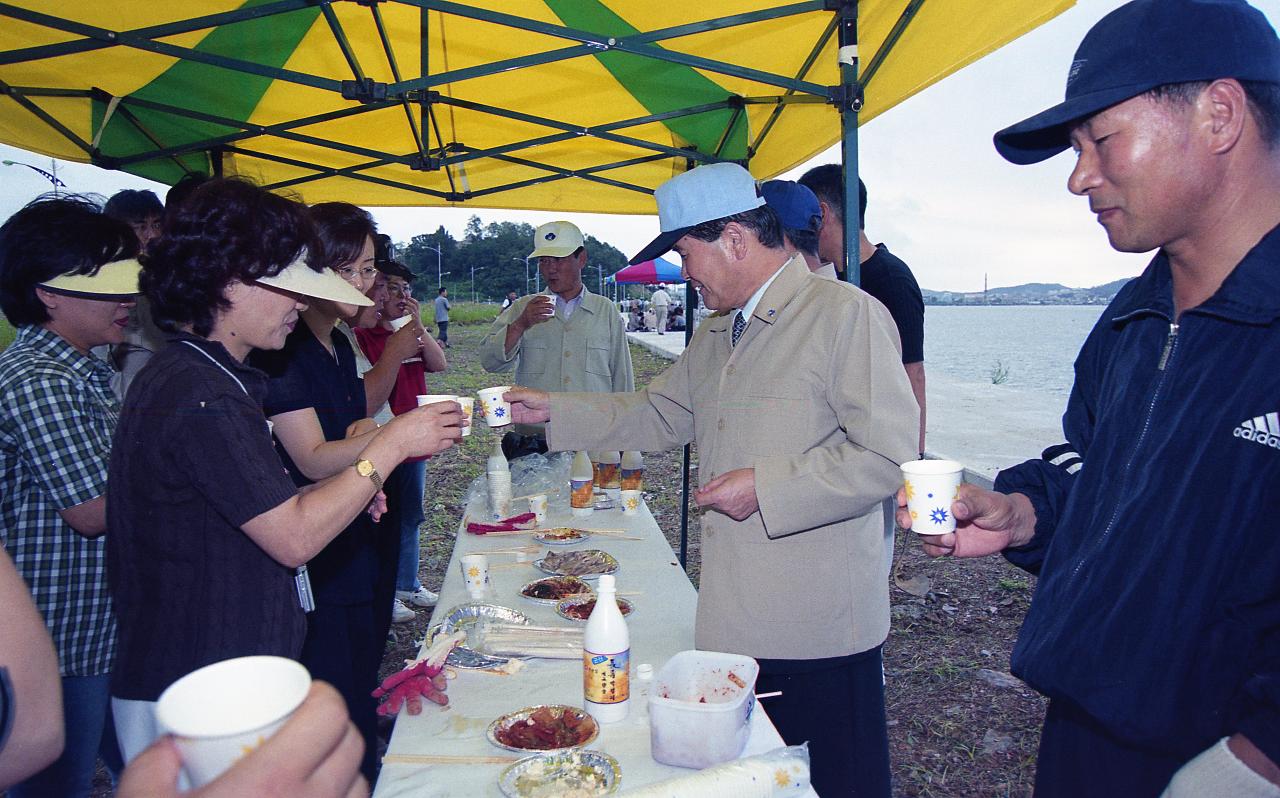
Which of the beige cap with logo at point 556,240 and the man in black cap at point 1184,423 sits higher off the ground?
the beige cap with logo at point 556,240

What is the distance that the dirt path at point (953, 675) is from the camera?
3.29 m

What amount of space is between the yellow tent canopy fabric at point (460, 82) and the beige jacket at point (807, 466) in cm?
123

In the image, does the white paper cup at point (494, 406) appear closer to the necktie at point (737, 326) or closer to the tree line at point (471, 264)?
the necktie at point (737, 326)

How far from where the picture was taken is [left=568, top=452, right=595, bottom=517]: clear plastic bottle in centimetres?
368

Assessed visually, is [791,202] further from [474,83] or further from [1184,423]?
[474,83]

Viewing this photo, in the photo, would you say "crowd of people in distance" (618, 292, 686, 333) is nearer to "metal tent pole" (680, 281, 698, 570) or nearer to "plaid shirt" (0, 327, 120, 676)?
"metal tent pole" (680, 281, 698, 570)

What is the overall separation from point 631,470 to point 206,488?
240cm

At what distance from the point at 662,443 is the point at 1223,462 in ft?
5.98

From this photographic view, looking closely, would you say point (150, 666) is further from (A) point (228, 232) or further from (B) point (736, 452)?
(B) point (736, 452)

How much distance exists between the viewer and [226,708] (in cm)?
73

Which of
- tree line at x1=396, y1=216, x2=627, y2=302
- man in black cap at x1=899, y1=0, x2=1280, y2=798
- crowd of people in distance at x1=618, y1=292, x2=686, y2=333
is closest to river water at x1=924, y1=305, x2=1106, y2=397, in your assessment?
man in black cap at x1=899, y1=0, x2=1280, y2=798

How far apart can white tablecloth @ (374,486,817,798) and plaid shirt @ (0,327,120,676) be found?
957 mm

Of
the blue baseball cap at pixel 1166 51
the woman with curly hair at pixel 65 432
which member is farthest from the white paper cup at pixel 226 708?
the woman with curly hair at pixel 65 432

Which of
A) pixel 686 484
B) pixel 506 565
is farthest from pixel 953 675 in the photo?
pixel 506 565
